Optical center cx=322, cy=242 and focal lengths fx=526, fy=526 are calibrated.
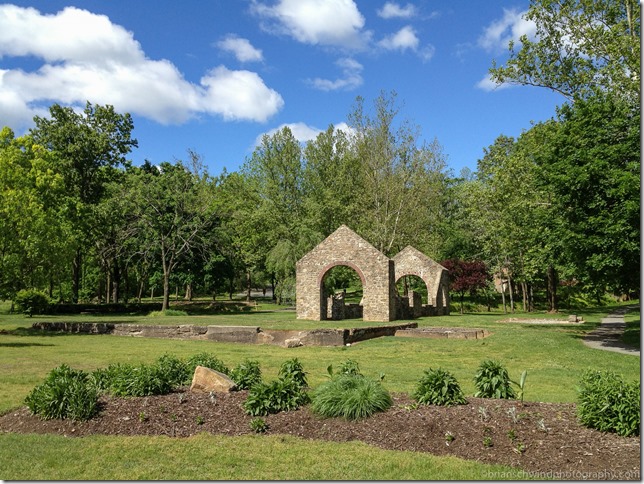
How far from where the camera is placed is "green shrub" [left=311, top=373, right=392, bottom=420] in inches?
255

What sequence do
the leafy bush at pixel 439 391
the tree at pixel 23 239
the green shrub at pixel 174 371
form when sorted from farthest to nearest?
1. the tree at pixel 23 239
2. the green shrub at pixel 174 371
3. the leafy bush at pixel 439 391

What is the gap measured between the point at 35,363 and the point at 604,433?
1177 cm

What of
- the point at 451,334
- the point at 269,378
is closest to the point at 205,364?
the point at 269,378

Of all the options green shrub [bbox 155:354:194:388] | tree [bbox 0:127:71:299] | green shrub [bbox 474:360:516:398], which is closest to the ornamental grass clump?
green shrub [bbox 474:360:516:398]

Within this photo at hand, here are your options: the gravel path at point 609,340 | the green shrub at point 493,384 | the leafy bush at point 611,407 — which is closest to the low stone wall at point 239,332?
the gravel path at point 609,340

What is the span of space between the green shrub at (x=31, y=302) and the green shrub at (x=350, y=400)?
87.2 ft

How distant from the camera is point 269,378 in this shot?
33.9ft

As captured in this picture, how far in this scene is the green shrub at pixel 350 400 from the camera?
6477mm

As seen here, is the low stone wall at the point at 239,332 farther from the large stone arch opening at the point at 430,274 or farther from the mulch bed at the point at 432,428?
the large stone arch opening at the point at 430,274

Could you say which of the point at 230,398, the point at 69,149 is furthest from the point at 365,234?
the point at 230,398

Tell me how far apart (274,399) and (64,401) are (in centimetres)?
275

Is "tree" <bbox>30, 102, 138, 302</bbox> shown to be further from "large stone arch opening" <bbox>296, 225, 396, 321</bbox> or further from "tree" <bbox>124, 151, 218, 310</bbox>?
"large stone arch opening" <bbox>296, 225, 396, 321</bbox>

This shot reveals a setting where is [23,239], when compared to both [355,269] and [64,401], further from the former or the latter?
[355,269]

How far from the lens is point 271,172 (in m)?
45.7
